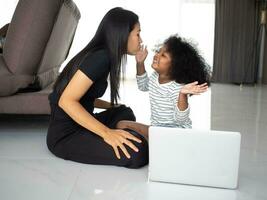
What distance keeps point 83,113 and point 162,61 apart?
42cm

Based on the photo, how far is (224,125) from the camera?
2273 millimetres

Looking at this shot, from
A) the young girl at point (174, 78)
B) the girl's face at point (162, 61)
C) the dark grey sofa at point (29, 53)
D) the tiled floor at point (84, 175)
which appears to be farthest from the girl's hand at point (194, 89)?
→ the dark grey sofa at point (29, 53)

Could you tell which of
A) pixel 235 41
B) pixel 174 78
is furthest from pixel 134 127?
pixel 235 41

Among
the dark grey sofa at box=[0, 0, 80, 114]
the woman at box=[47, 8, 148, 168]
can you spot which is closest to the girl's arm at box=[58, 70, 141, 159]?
the woman at box=[47, 8, 148, 168]

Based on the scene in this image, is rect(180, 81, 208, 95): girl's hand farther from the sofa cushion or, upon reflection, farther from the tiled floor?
the sofa cushion

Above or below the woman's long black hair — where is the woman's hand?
below

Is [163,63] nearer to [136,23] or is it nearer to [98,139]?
[136,23]

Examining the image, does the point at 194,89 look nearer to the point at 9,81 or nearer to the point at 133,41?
the point at 133,41

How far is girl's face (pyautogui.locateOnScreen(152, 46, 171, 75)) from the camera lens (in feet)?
5.15

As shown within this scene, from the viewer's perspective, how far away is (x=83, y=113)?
1422mm

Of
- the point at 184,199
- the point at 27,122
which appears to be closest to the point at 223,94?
the point at 27,122

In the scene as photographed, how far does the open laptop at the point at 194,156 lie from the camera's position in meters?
1.23

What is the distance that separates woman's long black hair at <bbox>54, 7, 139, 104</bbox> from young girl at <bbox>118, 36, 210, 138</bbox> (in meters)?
0.20

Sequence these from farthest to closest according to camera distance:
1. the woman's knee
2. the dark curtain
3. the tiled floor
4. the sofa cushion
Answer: the dark curtain < the sofa cushion < the woman's knee < the tiled floor
